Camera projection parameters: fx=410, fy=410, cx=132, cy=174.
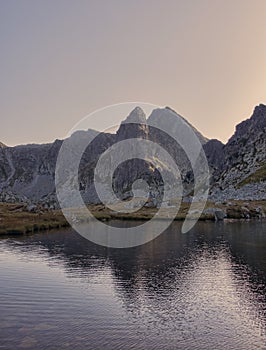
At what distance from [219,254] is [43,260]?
28.6 meters

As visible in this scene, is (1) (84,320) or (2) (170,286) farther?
(2) (170,286)

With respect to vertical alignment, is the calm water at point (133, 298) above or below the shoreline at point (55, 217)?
below

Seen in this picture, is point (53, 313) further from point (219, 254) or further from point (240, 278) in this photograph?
point (219, 254)

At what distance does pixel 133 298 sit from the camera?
4194cm

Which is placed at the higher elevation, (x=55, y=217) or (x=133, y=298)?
(x=55, y=217)

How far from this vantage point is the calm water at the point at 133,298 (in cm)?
3059

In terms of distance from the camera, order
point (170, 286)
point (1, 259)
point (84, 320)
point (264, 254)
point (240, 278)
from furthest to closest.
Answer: point (264, 254), point (1, 259), point (240, 278), point (170, 286), point (84, 320)

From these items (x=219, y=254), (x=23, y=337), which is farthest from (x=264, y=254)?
(x=23, y=337)

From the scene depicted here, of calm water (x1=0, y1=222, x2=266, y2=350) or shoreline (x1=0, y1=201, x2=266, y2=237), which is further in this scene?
shoreline (x1=0, y1=201, x2=266, y2=237)

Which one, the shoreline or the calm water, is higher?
the shoreline

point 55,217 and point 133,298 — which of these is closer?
point 133,298

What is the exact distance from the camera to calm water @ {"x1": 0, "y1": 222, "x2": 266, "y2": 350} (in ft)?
100

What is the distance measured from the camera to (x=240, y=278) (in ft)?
165

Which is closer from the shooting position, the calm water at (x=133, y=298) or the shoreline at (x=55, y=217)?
the calm water at (x=133, y=298)
